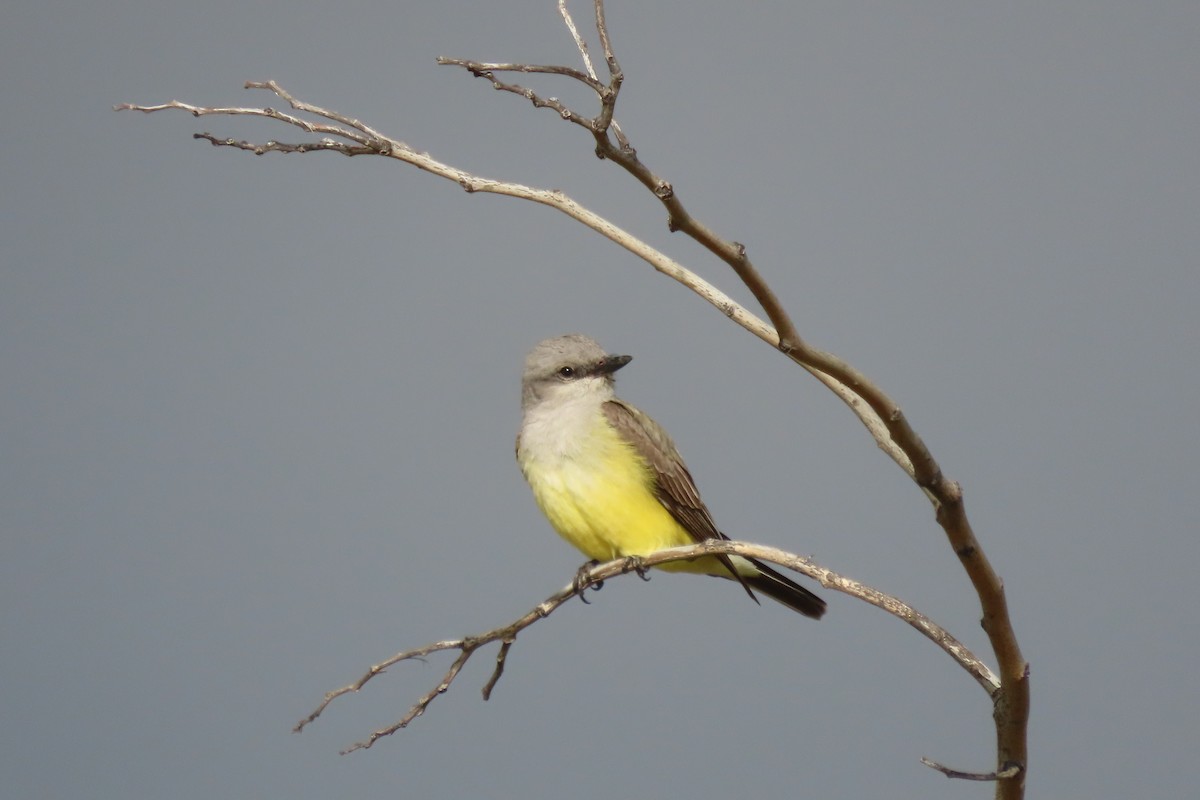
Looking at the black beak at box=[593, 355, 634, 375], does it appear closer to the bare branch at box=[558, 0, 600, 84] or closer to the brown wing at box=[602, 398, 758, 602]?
the brown wing at box=[602, 398, 758, 602]

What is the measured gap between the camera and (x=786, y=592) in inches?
129

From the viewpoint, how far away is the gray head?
3475 millimetres

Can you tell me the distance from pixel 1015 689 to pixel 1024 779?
0.21 m

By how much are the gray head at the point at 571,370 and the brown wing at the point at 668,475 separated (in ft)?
0.26

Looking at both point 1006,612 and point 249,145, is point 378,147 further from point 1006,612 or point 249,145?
point 1006,612

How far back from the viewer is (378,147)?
7.38 ft

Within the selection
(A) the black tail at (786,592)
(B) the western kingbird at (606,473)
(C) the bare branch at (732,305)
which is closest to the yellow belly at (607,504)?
(B) the western kingbird at (606,473)

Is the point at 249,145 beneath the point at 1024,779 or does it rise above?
→ above

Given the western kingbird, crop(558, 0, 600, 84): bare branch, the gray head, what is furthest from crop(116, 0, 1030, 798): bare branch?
the gray head

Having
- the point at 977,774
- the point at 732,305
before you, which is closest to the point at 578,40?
the point at 732,305

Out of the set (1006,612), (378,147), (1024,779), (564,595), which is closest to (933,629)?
(1006,612)

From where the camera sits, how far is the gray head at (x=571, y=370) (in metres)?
3.47

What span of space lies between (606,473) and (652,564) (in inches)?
26.6

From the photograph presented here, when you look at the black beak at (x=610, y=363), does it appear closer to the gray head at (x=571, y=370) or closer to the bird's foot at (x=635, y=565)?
the gray head at (x=571, y=370)
